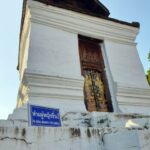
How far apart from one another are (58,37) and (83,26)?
1212 millimetres

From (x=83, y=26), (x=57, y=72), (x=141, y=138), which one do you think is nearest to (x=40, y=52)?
(x=57, y=72)

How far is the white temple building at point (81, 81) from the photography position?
418cm

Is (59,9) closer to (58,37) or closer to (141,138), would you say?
(58,37)

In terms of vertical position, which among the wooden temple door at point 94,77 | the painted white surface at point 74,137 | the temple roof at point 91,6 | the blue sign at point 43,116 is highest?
the temple roof at point 91,6

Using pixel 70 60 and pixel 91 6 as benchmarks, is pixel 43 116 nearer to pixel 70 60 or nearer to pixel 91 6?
pixel 70 60

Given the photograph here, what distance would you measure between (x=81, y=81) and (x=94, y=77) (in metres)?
1.04

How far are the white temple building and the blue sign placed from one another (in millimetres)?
123

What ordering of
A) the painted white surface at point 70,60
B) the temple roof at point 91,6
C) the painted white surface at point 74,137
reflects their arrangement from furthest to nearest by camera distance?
the temple roof at point 91,6 → the painted white surface at point 70,60 → the painted white surface at point 74,137

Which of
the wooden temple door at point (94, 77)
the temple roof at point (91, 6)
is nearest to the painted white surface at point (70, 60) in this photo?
the wooden temple door at point (94, 77)

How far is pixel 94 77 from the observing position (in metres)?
7.39

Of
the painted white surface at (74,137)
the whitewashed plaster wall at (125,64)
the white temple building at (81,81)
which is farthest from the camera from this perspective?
the whitewashed plaster wall at (125,64)

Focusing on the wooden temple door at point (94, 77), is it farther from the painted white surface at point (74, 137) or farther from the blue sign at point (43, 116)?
the blue sign at point (43, 116)

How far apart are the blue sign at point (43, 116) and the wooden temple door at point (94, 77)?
236 centimetres

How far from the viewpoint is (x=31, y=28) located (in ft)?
22.5
